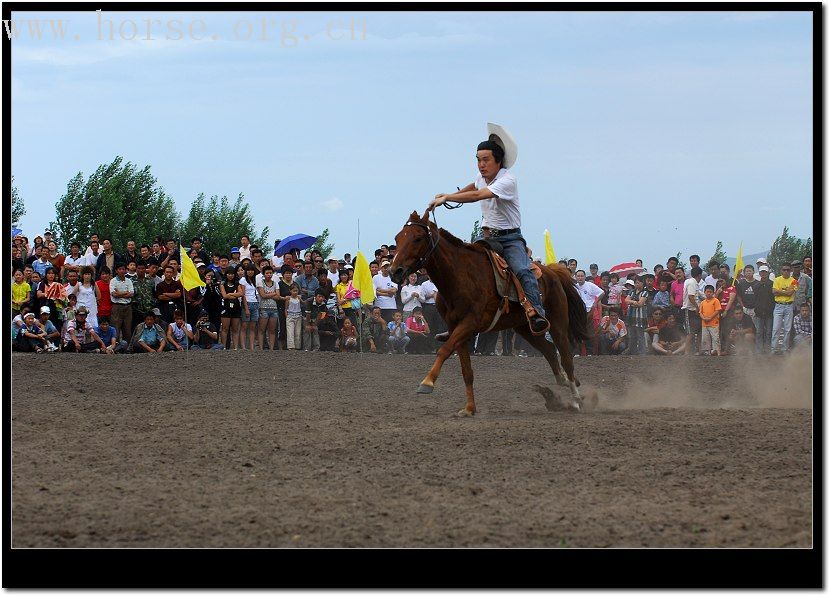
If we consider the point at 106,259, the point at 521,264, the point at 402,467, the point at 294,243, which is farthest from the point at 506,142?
the point at 294,243

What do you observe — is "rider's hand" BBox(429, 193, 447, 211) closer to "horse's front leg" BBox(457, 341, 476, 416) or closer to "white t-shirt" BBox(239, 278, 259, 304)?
"horse's front leg" BBox(457, 341, 476, 416)

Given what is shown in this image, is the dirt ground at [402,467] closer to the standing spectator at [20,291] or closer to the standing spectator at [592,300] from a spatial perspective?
the standing spectator at [20,291]

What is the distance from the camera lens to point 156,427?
35.5 feet

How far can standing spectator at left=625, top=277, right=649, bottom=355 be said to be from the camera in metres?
20.9

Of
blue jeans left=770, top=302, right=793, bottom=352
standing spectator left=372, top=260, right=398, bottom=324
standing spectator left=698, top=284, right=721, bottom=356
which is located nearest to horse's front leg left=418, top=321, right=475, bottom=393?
standing spectator left=372, top=260, right=398, bottom=324

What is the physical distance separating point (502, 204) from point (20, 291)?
31.6ft

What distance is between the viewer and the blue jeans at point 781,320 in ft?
64.0

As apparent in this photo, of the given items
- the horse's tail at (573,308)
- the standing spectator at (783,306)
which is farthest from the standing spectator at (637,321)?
the horse's tail at (573,308)

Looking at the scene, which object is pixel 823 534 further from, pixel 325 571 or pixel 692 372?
pixel 692 372

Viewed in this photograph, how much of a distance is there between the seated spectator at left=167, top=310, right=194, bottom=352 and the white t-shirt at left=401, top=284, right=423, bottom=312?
4.05 meters

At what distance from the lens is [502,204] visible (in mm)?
11641

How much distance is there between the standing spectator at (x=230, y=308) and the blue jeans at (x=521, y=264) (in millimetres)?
8199

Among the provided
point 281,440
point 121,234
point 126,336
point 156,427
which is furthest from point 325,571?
point 121,234

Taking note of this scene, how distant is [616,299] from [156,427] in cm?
1251
